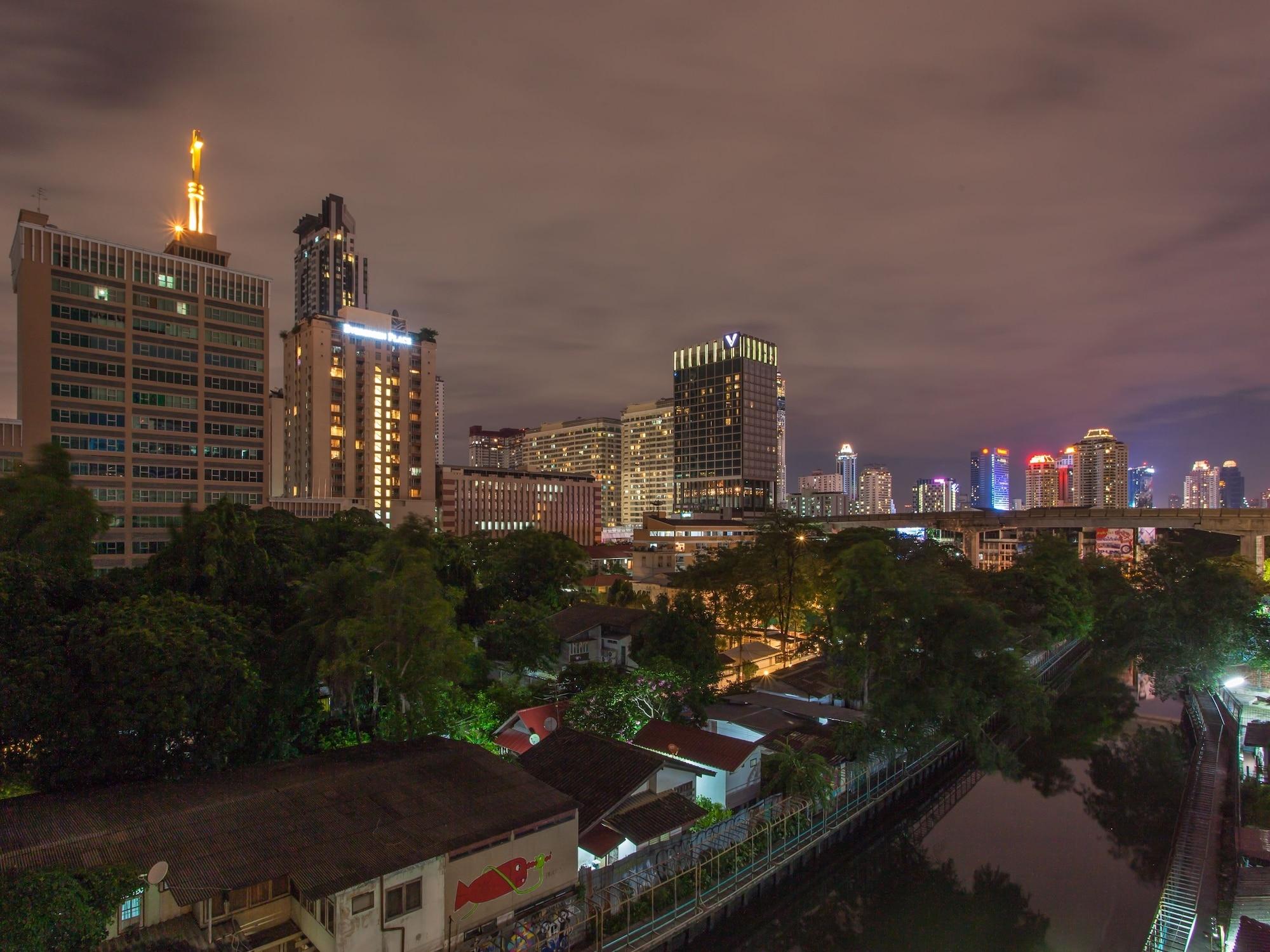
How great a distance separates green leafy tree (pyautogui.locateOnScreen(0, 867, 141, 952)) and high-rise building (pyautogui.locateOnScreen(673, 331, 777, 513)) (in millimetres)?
141785

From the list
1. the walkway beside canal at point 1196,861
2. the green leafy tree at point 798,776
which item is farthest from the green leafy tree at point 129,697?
the walkway beside canal at point 1196,861

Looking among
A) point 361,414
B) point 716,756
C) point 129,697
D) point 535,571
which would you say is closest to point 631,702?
point 716,756

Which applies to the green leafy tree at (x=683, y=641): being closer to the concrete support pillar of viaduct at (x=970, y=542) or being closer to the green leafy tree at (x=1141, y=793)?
the green leafy tree at (x=1141, y=793)

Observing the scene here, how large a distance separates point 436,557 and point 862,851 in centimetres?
2424

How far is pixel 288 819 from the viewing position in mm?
15078

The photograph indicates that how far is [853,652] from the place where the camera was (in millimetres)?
26359

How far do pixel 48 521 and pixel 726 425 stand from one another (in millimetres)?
137055

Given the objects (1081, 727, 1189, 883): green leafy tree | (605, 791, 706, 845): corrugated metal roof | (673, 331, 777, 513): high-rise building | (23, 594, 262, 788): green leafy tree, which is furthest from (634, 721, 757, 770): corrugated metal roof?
(673, 331, 777, 513): high-rise building

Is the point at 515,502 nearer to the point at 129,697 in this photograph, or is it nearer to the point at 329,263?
the point at 329,263

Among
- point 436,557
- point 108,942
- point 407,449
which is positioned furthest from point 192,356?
point 108,942

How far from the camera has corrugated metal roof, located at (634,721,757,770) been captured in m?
22.1

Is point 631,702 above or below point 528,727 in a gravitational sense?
above

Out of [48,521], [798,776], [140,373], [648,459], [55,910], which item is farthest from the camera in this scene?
[648,459]

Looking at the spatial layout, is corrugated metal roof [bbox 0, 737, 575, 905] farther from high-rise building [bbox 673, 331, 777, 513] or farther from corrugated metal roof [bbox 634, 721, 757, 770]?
high-rise building [bbox 673, 331, 777, 513]
